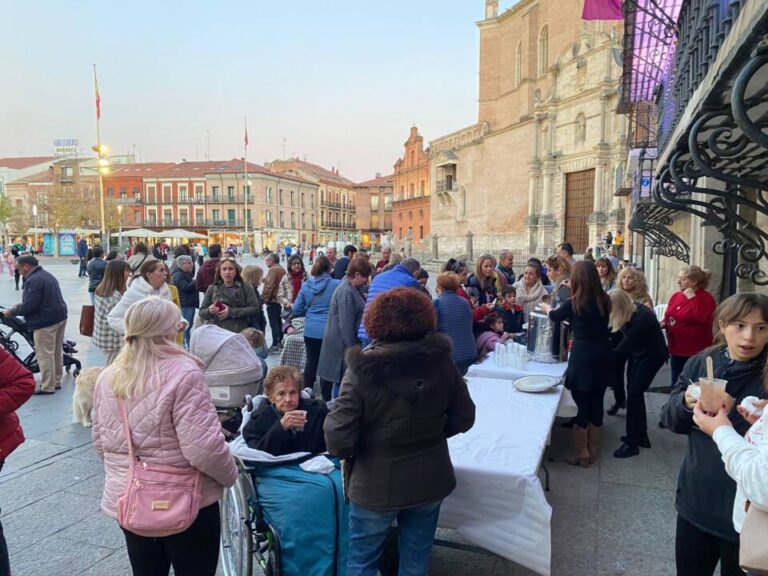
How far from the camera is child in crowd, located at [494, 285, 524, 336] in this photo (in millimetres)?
6996

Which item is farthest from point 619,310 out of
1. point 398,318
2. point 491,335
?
point 398,318

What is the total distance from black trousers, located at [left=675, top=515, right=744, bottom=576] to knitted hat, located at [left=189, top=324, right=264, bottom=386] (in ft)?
10.4

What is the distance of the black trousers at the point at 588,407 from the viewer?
460cm

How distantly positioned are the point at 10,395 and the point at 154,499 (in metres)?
0.97

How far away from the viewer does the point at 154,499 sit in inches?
87.8

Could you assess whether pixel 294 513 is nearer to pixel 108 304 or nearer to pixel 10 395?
pixel 10 395

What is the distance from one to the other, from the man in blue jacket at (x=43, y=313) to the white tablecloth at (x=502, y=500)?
5546 millimetres

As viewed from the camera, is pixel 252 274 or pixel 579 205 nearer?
pixel 252 274

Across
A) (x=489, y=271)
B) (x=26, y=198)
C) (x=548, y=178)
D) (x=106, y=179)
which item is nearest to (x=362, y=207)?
(x=106, y=179)

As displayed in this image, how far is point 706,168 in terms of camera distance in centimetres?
255

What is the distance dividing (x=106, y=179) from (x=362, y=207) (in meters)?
37.7

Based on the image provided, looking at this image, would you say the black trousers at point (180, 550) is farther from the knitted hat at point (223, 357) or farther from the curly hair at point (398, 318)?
the knitted hat at point (223, 357)

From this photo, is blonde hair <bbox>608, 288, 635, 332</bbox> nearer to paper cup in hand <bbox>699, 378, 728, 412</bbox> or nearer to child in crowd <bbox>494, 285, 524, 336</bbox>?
child in crowd <bbox>494, 285, 524, 336</bbox>

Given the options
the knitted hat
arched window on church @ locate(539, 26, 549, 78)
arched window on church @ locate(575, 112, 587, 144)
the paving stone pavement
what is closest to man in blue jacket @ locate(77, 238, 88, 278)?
the paving stone pavement
